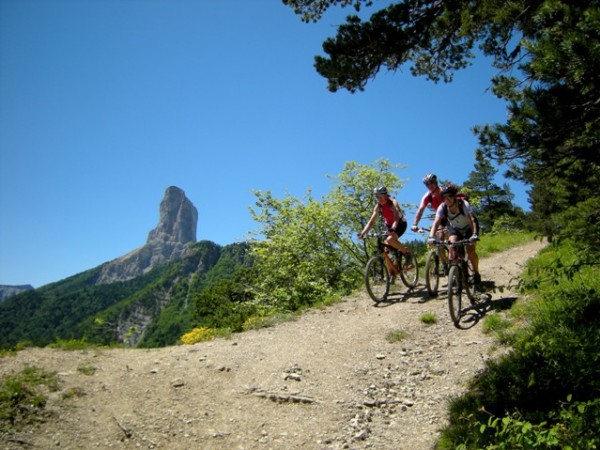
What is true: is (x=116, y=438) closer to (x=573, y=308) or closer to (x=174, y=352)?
(x=174, y=352)

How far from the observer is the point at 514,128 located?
14.2 ft

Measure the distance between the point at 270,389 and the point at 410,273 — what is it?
18.4ft

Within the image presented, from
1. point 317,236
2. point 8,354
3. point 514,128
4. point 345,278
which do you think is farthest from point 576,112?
point 317,236

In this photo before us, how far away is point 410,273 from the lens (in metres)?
10.2

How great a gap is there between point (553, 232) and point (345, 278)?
14977 mm

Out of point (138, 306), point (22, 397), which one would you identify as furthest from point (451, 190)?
point (138, 306)

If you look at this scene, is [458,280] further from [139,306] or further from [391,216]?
[139,306]

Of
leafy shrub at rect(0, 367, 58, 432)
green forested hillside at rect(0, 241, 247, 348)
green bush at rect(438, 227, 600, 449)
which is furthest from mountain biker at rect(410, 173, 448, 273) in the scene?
green forested hillside at rect(0, 241, 247, 348)

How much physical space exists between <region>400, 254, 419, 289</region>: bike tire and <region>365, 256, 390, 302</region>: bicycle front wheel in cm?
45

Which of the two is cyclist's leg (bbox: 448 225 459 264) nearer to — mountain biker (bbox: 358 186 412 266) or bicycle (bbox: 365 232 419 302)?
mountain biker (bbox: 358 186 412 266)

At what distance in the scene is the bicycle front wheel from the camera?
9.47 meters

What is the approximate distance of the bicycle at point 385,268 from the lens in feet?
Result: 31.0

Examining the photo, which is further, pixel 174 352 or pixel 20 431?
pixel 174 352

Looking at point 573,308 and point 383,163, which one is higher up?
point 383,163
